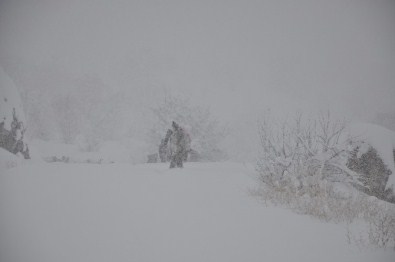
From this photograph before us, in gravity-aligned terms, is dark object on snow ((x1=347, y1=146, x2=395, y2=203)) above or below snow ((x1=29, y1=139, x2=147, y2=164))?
above

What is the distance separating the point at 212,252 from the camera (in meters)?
3.03

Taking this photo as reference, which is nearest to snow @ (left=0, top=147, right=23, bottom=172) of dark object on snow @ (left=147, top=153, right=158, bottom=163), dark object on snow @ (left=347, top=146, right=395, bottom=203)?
dark object on snow @ (left=147, top=153, right=158, bottom=163)

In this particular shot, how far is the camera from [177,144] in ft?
28.5

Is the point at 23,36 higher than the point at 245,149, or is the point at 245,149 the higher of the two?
the point at 23,36

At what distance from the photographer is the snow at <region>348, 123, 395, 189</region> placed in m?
8.20

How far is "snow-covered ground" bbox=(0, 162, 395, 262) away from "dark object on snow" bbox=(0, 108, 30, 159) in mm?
8691

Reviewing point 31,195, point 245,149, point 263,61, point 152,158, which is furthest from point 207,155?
point 263,61

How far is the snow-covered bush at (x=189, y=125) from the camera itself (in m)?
21.8

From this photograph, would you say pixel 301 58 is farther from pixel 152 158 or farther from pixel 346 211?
pixel 346 211

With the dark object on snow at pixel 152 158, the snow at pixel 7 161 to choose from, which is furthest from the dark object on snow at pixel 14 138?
the dark object on snow at pixel 152 158

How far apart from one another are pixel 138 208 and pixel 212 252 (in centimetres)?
179

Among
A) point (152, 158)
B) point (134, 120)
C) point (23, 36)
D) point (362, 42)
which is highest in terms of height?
point (362, 42)

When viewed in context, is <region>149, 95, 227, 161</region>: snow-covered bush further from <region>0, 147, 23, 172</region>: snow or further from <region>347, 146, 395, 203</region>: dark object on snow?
<region>347, 146, 395, 203</region>: dark object on snow

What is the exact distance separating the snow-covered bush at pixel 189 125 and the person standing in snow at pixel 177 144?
40.5ft
